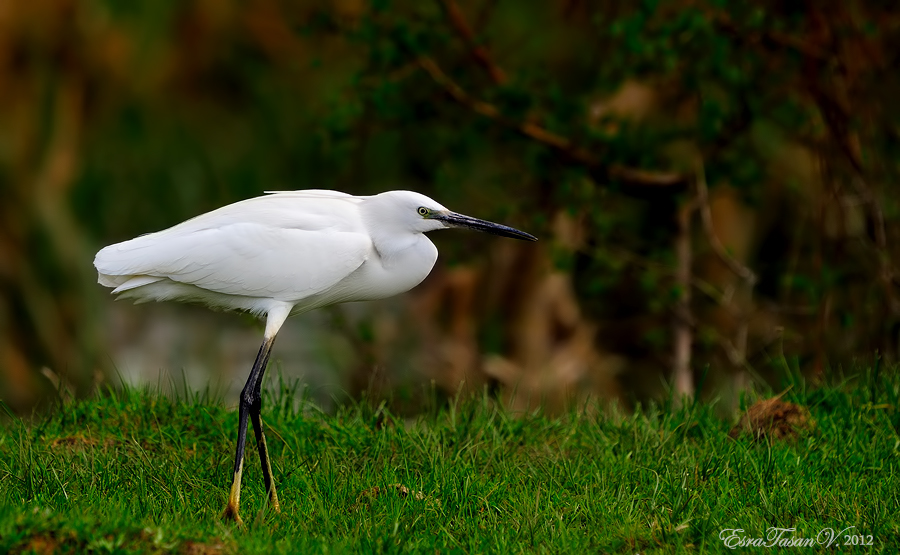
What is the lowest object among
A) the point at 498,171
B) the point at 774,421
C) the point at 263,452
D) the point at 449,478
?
the point at 774,421

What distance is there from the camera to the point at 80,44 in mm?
10992

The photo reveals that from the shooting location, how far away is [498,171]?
9086 mm

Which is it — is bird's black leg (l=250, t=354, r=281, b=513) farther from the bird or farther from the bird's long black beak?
the bird's long black beak

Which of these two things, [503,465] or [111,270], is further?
[503,465]

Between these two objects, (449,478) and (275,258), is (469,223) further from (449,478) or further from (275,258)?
(449,478)

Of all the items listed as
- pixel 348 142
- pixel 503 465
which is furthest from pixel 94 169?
pixel 503 465

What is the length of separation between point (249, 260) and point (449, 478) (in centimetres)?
121

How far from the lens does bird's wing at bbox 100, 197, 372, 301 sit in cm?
451

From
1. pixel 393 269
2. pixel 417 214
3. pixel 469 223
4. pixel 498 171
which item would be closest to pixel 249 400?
pixel 393 269

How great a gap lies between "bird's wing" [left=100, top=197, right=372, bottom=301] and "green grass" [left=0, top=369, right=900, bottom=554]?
81 cm

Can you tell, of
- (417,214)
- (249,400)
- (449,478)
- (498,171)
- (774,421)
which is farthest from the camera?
(498,171)

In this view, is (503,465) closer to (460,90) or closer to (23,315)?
(460,90)

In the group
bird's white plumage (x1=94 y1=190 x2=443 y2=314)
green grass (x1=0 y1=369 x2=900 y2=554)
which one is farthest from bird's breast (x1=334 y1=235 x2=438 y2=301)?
green grass (x1=0 y1=369 x2=900 y2=554)

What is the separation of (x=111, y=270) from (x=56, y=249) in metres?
6.43
